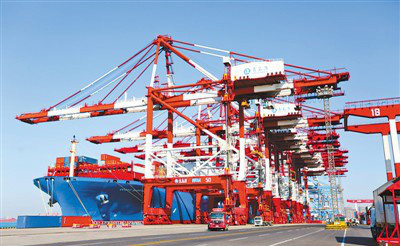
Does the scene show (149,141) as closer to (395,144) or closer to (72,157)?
(72,157)

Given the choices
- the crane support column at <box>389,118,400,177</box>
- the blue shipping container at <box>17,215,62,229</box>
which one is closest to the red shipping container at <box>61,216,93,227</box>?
the blue shipping container at <box>17,215,62,229</box>

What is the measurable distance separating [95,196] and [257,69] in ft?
86.4

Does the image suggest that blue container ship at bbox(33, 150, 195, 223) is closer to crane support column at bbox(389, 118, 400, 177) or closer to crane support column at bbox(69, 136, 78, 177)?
crane support column at bbox(69, 136, 78, 177)

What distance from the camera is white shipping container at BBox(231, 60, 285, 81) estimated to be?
136 feet

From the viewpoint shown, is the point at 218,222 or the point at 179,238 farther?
the point at 218,222

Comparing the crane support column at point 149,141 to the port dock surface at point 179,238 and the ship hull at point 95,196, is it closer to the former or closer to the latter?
the ship hull at point 95,196

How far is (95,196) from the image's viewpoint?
46.3 m

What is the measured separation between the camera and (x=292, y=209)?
3295 inches

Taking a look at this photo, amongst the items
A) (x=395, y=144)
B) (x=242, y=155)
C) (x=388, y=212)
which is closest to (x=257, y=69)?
(x=242, y=155)

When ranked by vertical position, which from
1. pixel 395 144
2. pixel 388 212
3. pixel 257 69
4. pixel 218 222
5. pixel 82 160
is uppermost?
pixel 257 69

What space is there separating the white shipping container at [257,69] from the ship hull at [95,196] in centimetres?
2073

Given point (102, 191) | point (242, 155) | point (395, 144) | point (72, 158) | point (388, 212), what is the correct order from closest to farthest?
point (388, 212)
point (242, 155)
point (395, 144)
point (102, 191)
point (72, 158)

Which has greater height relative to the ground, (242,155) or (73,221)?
(242,155)

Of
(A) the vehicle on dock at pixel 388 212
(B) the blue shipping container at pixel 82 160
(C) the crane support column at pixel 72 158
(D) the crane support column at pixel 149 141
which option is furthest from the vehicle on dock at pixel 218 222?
(B) the blue shipping container at pixel 82 160
